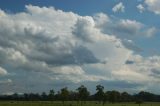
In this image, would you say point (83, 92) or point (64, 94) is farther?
point (64, 94)

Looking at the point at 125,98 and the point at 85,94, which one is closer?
the point at 85,94

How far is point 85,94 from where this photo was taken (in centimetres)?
13338

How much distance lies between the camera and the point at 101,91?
425 feet

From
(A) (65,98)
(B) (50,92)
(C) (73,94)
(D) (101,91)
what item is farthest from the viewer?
(B) (50,92)

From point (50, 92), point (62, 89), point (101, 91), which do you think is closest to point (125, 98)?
point (50, 92)

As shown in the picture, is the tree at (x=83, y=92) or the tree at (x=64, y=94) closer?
the tree at (x=83, y=92)

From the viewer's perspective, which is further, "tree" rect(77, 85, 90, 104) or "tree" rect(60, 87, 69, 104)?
"tree" rect(60, 87, 69, 104)

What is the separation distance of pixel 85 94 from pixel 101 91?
7029 millimetres

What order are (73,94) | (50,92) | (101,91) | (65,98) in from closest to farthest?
(101,91) < (65,98) < (73,94) < (50,92)

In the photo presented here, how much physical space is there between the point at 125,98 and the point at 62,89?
192ft

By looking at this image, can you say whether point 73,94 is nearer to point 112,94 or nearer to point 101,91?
point 112,94

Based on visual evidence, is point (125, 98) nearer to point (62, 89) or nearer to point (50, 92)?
point (50, 92)

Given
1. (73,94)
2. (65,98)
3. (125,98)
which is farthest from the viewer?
(125,98)

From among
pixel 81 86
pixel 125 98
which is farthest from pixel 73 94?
pixel 125 98
